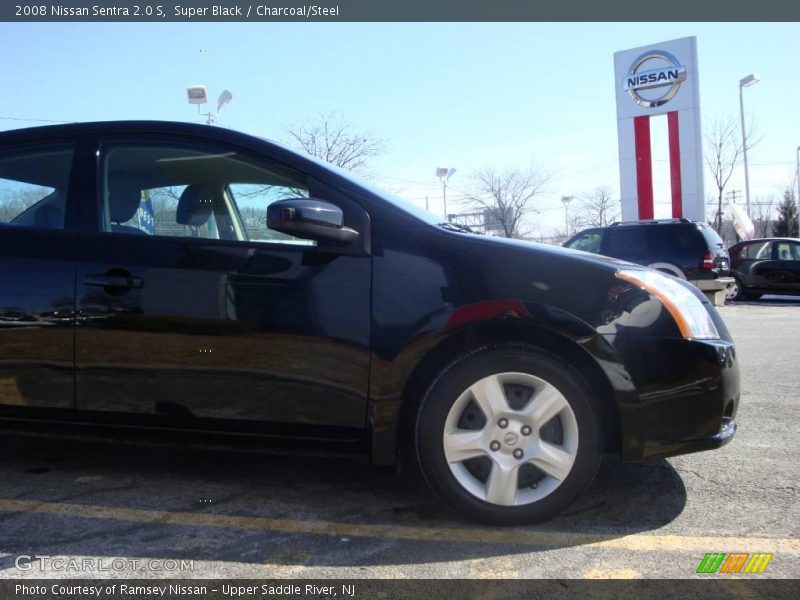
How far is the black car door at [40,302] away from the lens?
3082mm

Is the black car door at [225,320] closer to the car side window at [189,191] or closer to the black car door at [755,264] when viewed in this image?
the car side window at [189,191]

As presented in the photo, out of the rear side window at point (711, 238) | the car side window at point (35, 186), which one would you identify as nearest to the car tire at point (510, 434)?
the car side window at point (35, 186)

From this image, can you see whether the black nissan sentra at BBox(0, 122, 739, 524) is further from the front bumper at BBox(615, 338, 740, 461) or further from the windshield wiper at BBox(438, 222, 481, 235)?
the windshield wiper at BBox(438, 222, 481, 235)

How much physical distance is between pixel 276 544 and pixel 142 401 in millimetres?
917

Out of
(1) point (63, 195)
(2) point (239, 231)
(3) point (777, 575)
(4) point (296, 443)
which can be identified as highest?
(1) point (63, 195)

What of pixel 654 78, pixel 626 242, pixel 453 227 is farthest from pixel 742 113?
pixel 453 227

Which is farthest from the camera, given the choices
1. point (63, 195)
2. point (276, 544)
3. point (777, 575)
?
point (63, 195)

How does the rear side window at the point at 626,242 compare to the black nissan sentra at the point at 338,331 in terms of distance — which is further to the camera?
the rear side window at the point at 626,242

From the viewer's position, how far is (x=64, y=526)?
9.19 ft

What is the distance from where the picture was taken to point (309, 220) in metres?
2.84

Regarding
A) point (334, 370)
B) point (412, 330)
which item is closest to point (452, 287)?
point (412, 330)

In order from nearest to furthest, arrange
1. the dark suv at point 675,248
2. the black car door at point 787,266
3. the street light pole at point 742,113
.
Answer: the dark suv at point 675,248 < the black car door at point 787,266 < the street light pole at point 742,113

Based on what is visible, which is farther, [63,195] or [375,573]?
[63,195]

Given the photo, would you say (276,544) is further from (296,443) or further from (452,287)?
(452,287)
